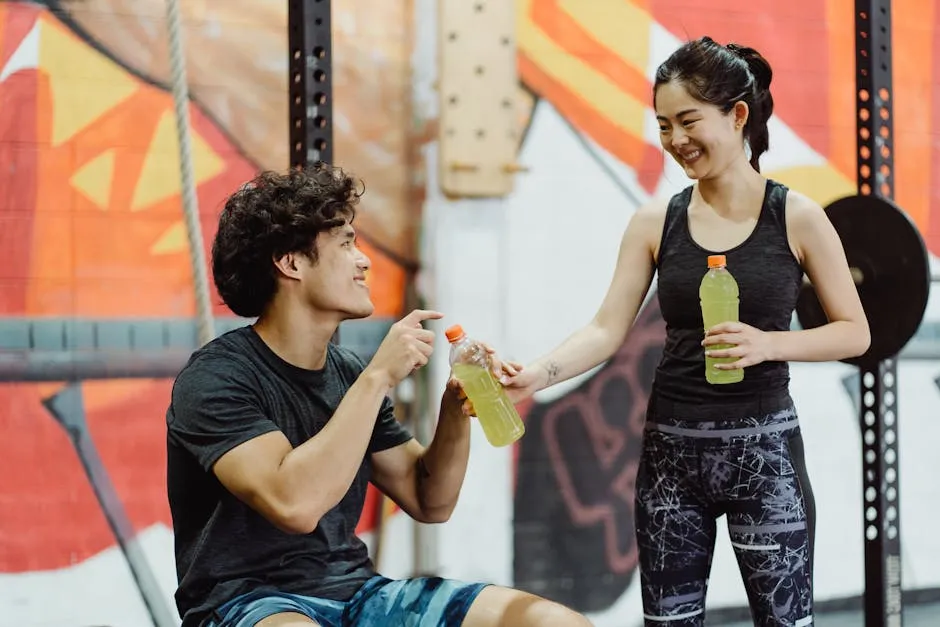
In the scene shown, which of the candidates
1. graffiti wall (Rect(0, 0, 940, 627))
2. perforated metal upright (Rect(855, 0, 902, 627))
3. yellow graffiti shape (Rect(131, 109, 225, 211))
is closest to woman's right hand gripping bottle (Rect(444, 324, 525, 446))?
perforated metal upright (Rect(855, 0, 902, 627))

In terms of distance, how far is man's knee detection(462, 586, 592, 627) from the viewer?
4.91ft

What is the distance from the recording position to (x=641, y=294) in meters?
1.97

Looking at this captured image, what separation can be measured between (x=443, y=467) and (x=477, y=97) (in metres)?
1.46

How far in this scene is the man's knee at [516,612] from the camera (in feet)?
4.91

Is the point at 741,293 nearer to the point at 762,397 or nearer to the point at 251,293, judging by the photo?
the point at 762,397

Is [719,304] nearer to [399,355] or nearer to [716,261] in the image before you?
[716,261]

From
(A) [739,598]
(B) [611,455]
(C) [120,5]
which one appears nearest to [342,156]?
(C) [120,5]

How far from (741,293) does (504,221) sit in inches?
51.6

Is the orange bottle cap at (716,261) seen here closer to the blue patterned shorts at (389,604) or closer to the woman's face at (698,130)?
the woman's face at (698,130)

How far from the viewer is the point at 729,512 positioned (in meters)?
1.81

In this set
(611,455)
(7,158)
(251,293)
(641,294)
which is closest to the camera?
(251,293)

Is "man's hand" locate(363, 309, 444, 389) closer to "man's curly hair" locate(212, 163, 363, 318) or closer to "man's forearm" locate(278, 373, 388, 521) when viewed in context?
"man's forearm" locate(278, 373, 388, 521)

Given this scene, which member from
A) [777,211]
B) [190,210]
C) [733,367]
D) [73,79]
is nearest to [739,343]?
[733,367]

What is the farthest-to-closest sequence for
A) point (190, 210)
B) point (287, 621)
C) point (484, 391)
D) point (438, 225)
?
1. point (438, 225)
2. point (190, 210)
3. point (484, 391)
4. point (287, 621)
